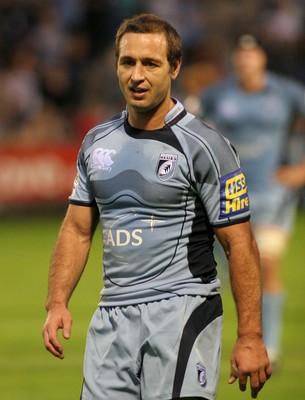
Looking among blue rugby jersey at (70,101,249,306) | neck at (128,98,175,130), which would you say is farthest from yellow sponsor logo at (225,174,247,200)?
neck at (128,98,175,130)

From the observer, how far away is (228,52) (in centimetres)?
2075

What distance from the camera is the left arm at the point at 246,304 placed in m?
5.00

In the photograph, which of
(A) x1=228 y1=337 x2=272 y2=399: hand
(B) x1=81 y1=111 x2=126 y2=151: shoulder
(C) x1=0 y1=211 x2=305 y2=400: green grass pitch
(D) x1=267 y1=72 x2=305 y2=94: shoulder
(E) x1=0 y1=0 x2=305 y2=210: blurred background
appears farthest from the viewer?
(E) x1=0 y1=0 x2=305 y2=210: blurred background

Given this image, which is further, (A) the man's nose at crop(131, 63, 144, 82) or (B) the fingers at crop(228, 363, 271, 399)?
(A) the man's nose at crop(131, 63, 144, 82)

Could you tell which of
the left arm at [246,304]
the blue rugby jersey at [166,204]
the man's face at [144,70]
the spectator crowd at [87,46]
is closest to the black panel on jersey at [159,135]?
the blue rugby jersey at [166,204]

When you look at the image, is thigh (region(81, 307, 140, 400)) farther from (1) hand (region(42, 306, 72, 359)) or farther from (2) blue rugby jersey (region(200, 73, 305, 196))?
(2) blue rugby jersey (region(200, 73, 305, 196))

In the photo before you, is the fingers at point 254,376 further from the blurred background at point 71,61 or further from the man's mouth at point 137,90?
the blurred background at point 71,61

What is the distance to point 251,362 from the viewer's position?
498 cm

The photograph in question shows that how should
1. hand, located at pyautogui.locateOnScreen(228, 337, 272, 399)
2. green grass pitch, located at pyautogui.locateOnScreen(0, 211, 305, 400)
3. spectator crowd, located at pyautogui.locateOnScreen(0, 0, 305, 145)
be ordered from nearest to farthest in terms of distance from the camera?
hand, located at pyautogui.locateOnScreen(228, 337, 272, 399)
green grass pitch, located at pyautogui.locateOnScreen(0, 211, 305, 400)
spectator crowd, located at pyautogui.locateOnScreen(0, 0, 305, 145)

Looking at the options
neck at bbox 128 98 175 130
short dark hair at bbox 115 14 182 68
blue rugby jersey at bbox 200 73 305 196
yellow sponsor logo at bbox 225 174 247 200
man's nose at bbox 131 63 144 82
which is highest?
blue rugby jersey at bbox 200 73 305 196

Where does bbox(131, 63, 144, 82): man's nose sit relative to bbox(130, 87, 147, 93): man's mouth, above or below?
above

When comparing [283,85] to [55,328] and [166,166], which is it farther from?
[55,328]

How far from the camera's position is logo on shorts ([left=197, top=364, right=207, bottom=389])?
16.7 ft

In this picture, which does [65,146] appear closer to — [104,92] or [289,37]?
[104,92]
